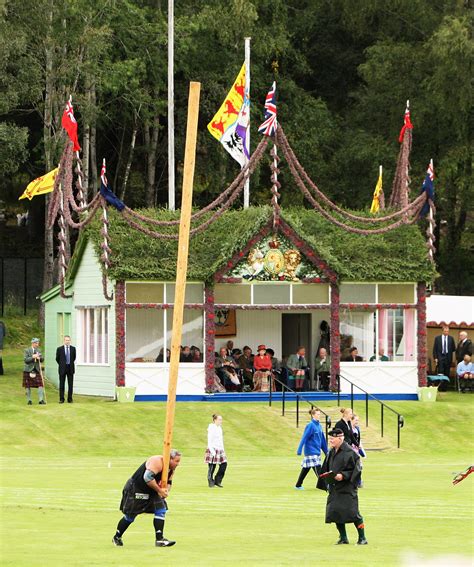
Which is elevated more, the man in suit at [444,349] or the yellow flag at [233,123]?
the yellow flag at [233,123]

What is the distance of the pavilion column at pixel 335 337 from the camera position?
44.0 meters

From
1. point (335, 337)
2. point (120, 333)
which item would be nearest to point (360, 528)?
point (120, 333)

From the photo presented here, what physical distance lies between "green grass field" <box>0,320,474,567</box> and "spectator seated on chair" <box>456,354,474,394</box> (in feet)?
3.45

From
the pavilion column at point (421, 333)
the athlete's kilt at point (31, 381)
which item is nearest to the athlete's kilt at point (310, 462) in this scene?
the athlete's kilt at point (31, 381)

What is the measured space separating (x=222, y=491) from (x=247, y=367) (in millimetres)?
16471

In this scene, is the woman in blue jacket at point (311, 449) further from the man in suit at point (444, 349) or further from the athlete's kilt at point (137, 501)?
the man in suit at point (444, 349)

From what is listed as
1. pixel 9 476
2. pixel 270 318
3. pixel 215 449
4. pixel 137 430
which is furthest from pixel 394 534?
pixel 270 318

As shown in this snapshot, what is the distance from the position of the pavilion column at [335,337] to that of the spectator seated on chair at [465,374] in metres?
4.48

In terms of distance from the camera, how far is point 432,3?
2522 inches

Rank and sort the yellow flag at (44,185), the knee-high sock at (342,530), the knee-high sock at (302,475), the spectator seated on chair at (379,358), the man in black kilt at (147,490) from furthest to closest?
the yellow flag at (44,185)
the spectator seated on chair at (379,358)
the knee-high sock at (302,475)
the knee-high sock at (342,530)
the man in black kilt at (147,490)

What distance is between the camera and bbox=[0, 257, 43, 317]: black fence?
203 ft

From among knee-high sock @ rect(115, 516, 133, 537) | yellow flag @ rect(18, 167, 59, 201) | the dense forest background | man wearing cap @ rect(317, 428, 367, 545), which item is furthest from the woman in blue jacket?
the dense forest background

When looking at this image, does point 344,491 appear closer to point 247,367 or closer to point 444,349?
point 247,367

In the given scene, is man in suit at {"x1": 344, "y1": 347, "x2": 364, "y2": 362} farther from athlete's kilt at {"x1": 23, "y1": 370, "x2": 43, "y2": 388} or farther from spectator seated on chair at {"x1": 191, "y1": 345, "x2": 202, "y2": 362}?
athlete's kilt at {"x1": 23, "y1": 370, "x2": 43, "y2": 388}
